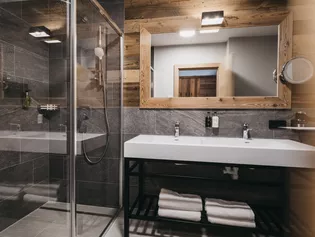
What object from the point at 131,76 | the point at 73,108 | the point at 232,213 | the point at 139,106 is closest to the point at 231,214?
the point at 232,213

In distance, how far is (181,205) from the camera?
1.52 m

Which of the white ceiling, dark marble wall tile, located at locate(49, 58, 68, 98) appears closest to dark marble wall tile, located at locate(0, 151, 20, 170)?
dark marble wall tile, located at locate(49, 58, 68, 98)

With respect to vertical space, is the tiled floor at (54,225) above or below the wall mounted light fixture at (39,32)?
below

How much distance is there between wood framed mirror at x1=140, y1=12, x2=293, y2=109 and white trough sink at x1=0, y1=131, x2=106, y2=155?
0.62m

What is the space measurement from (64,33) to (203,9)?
1276mm

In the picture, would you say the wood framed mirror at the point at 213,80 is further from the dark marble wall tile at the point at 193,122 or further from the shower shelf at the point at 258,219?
the shower shelf at the point at 258,219

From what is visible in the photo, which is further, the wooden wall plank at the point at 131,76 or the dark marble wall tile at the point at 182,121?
the wooden wall plank at the point at 131,76

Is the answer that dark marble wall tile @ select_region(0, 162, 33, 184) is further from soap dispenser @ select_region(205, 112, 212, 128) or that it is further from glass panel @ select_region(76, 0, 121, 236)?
soap dispenser @ select_region(205, 112, 212, 128)

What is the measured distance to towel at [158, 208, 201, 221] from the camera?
1.47 metres

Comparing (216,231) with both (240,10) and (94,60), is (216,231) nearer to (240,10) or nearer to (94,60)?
(94,60)

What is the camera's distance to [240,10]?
176cm

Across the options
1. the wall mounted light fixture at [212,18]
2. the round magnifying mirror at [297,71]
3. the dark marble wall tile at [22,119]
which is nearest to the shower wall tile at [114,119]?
the dark marble wall tile at [22,119]

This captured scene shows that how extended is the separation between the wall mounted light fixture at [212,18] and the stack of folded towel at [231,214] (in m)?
1.61

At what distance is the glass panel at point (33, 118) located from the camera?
1600mm
